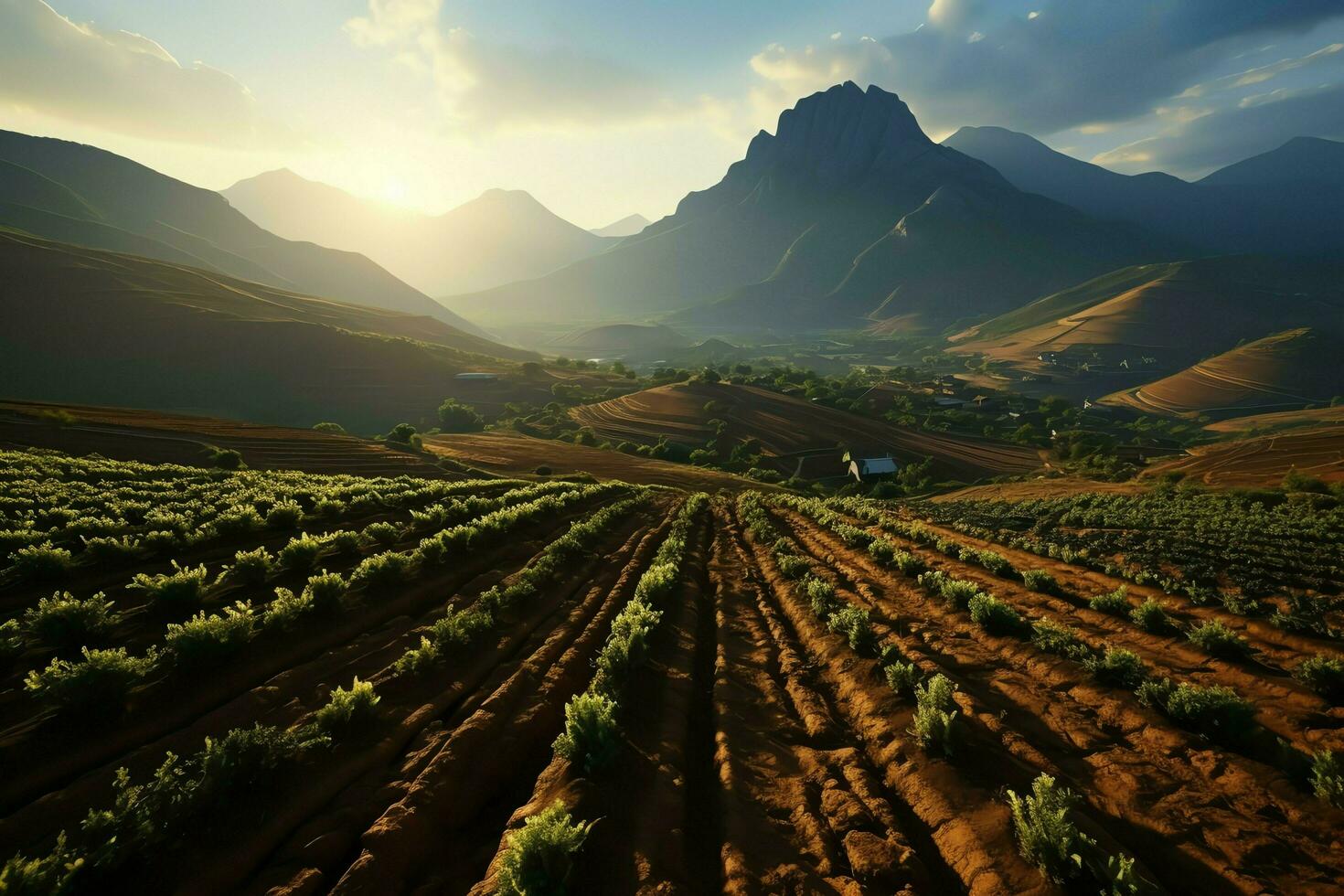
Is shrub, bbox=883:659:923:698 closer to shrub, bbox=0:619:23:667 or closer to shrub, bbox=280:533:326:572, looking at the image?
shrub, bbox=280:533:326:572

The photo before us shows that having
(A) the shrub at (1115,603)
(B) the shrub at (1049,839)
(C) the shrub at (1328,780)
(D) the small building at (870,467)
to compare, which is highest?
(C) the shrub at (1328,780)

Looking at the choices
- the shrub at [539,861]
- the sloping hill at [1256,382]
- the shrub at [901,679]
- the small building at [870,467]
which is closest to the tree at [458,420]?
the small building at [870,467]

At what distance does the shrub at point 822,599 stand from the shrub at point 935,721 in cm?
500

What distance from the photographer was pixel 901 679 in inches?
381

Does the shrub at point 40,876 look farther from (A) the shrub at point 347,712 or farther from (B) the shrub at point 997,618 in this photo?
(B) the shrub at point 997,618

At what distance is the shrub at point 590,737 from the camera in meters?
7.58

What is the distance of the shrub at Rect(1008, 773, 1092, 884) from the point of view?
5527 mm

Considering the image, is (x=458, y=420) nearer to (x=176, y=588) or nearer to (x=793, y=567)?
(x=176, y=588)

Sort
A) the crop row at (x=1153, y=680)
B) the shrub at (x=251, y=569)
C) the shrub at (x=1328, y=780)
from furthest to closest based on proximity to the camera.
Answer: the shrub at (x=251, y=569)
the crop row at (x=1153, y=680)
the shrub at (x=1328, y=780)

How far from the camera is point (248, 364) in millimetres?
100750

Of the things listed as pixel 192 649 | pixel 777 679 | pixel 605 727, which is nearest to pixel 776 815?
pixel 605 727

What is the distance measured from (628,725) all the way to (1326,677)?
41.4ft

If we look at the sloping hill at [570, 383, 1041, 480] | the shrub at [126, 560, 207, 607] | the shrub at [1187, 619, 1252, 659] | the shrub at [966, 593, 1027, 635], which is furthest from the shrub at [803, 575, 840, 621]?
the sloping hill at [570, 383, 1041, 480]

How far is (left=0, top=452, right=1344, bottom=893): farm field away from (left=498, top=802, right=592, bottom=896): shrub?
28mm
